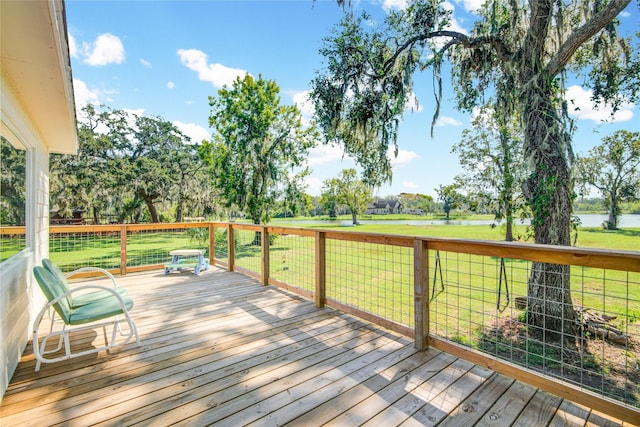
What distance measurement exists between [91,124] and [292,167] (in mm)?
12878

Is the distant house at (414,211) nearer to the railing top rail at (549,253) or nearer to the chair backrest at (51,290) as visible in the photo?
the railing top rail at (549,253)

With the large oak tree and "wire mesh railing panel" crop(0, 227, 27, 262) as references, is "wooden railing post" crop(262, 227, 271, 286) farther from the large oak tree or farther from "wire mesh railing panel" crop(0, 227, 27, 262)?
"wire mesh railing panel" crop(0, 227, 27, 262)

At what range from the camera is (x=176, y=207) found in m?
16.8

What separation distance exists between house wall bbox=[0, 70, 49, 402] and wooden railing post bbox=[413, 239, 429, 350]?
3055 mm

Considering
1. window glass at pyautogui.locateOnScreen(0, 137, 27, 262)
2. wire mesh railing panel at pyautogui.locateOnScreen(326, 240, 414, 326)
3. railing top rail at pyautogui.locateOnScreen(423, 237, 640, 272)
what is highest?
window glass at pyautogui.locateOnScreen(0, 137, 27, 262)

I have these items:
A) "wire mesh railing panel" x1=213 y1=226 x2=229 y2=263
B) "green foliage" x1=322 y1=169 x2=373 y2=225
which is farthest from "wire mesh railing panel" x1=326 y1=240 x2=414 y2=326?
"green foliage" x1=322 y1=169 x2=373 y2=225

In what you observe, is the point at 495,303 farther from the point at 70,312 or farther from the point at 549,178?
the point at 70,312

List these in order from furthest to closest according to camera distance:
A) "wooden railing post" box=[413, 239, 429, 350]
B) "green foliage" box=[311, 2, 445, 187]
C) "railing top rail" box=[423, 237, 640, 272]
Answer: "green foliage" box=[311, 2, 445, 187]
"wooden railing post" box=[413, 239, 429, 350]
"railing top rail" box=[423, 237, 640, 272]

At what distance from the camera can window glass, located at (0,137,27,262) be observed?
92.6 inches

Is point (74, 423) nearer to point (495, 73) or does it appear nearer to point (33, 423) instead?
point (33, 423)

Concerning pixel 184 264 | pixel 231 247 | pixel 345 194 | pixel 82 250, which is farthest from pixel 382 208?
pixel 184 264

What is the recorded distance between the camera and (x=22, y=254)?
114 inches

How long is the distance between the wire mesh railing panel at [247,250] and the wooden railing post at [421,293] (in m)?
3.31

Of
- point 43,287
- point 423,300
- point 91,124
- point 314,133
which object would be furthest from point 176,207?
point 423,300
